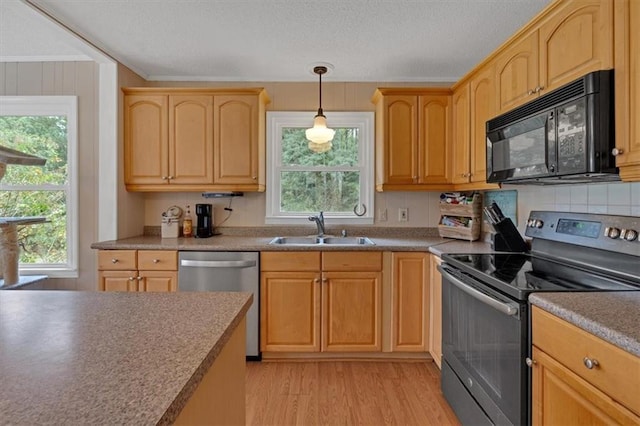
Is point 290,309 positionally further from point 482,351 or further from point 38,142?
point 38,142

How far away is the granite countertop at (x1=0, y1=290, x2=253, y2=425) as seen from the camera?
0.54 metres

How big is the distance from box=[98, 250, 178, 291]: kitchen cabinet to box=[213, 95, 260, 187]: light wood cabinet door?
0.76 m

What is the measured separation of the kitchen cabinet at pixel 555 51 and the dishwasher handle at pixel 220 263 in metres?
1.95

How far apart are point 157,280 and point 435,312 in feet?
6.66

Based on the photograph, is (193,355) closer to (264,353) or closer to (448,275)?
(448,275)

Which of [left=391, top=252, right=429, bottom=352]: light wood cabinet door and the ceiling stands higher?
the ceiling

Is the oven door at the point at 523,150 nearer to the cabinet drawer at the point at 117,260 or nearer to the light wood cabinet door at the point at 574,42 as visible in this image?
the light wood cabinet door at the point at 574,42

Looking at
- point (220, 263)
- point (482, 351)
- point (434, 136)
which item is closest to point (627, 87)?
point (482, 351)

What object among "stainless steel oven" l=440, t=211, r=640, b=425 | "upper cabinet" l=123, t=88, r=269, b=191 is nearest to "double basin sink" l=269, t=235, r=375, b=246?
"upper cabinet" l=123, t=88, r=269, b=191

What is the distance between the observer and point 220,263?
8.30 feet

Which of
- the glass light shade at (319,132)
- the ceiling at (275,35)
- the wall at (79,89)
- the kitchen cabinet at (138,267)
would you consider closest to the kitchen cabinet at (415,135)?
the ceiling at (275,35)

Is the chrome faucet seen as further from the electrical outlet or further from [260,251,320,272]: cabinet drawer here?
the electrical outlet

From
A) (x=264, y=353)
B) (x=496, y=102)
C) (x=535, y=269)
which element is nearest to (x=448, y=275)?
(x=535, y=269)

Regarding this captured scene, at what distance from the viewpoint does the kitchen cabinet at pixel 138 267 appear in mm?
2561
